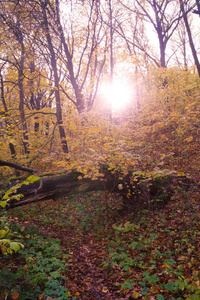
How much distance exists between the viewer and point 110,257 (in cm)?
463

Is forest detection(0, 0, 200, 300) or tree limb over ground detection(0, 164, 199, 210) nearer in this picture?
forest detection(0, 0, 200, 300)

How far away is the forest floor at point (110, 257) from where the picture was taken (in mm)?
3330

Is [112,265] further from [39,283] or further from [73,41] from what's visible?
[73,41]

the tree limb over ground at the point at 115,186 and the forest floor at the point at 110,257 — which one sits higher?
the tree limb over ground at the point at 115,186

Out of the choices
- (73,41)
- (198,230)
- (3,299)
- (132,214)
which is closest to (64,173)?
(132,214)

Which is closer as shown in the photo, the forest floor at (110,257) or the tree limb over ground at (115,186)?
the forest floor at (110,257)

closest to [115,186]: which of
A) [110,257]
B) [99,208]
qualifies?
[99,208]

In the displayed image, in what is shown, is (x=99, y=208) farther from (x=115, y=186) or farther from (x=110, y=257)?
(x=110, y=257)

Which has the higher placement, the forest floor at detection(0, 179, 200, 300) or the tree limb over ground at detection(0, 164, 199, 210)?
the tree limb over ground at detection(0, 164, 199, 210)

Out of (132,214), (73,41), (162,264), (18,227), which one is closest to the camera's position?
(162,264)

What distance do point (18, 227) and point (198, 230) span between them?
15.9 ft

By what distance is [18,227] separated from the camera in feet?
17.4

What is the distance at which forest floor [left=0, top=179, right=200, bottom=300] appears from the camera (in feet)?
10.9

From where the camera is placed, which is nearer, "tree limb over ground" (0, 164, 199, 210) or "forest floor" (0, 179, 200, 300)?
"forest floor" (0, 179, 200, 300)
